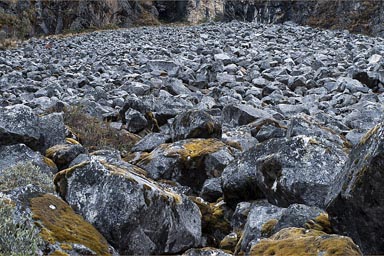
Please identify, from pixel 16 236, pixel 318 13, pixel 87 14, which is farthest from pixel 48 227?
pixel 87 14

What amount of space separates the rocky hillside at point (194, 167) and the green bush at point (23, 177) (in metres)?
0.02

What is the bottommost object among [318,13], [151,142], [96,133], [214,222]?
[318,13]

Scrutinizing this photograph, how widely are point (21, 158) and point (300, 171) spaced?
3.36 m

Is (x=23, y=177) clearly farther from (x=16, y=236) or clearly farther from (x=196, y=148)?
(x=196, y=148)

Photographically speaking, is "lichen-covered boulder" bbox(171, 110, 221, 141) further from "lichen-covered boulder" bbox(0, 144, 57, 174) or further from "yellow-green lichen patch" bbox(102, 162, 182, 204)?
"yellow-green lichen patch" bbox(102, 162, 182, 204)

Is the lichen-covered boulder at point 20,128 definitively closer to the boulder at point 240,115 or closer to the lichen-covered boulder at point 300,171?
the lichen-covered boulder at point 300,171

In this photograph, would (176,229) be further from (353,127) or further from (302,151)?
(353,127)

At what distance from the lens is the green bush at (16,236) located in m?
3.72

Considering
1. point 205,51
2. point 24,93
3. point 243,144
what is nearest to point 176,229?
point 243,144

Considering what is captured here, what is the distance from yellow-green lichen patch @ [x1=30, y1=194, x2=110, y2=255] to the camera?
14.3 feet

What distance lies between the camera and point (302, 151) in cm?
572

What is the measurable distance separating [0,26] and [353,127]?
29.2 metres

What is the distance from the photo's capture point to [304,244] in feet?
12.8

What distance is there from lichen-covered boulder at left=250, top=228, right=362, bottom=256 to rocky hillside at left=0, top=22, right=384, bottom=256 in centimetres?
1
